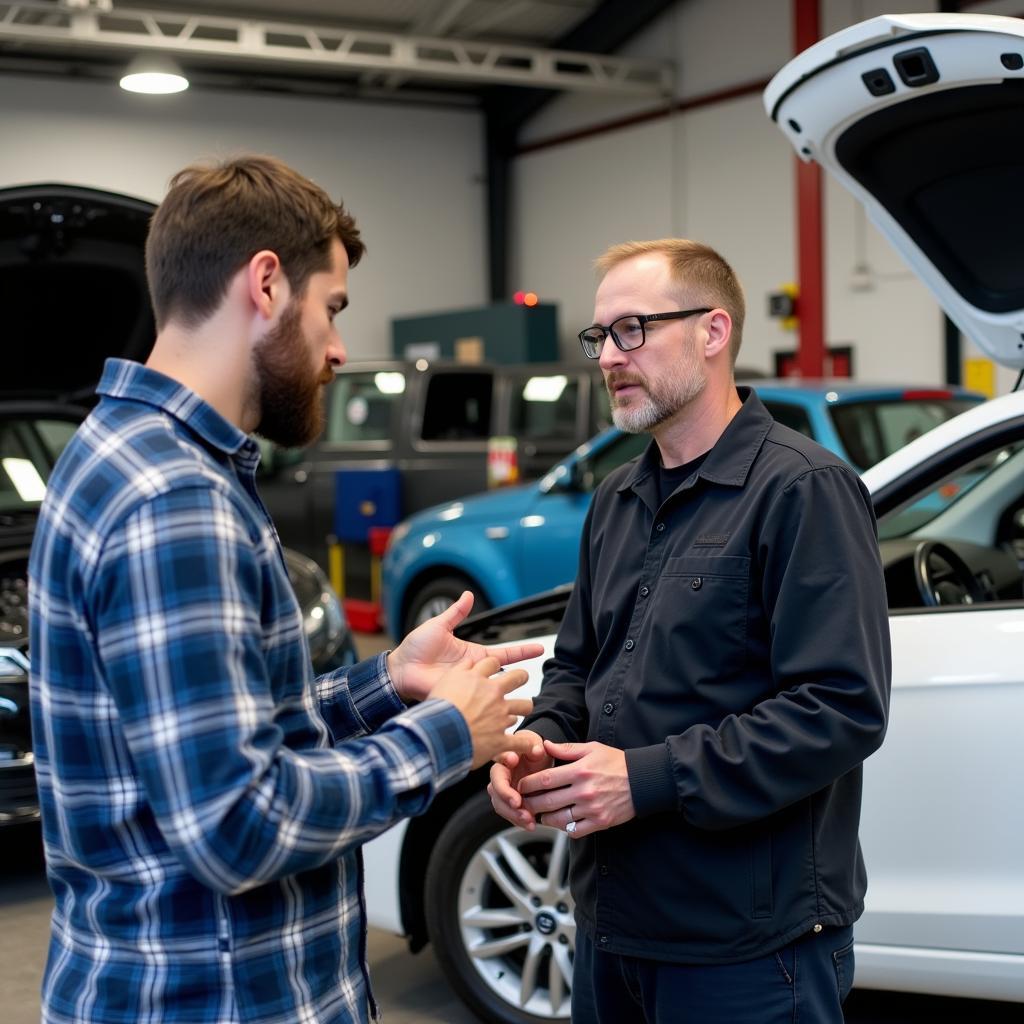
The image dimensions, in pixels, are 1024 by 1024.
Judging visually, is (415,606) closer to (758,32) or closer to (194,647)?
(194,647)

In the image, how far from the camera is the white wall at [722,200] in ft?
41.1

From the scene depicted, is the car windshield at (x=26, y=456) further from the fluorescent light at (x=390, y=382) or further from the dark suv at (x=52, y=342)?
the fluorescent light at (x=390, y=382)

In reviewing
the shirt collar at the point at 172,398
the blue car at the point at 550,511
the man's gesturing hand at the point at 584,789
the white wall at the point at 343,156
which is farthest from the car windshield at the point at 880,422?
the white wall at the point at 343,156

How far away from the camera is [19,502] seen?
5684mm

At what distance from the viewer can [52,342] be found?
4719 millimetres

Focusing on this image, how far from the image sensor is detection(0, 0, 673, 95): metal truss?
518 inches

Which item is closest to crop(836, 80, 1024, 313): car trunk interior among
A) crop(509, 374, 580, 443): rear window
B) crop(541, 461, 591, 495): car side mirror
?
crop(541, 461, 591, 495): car side mirror

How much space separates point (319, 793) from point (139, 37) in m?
13.4

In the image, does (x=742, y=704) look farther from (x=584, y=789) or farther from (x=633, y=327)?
(x=633, y=327)

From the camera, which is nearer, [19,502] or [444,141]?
[19,502]

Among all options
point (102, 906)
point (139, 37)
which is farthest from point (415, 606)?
point (139, 37)

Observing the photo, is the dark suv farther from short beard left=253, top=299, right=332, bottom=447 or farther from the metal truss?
the metal truss

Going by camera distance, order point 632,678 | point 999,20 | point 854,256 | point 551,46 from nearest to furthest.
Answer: point 632,678
point 999,20
point 854,256
point 551,46

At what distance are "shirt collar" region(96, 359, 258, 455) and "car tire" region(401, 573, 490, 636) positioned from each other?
236 inches
